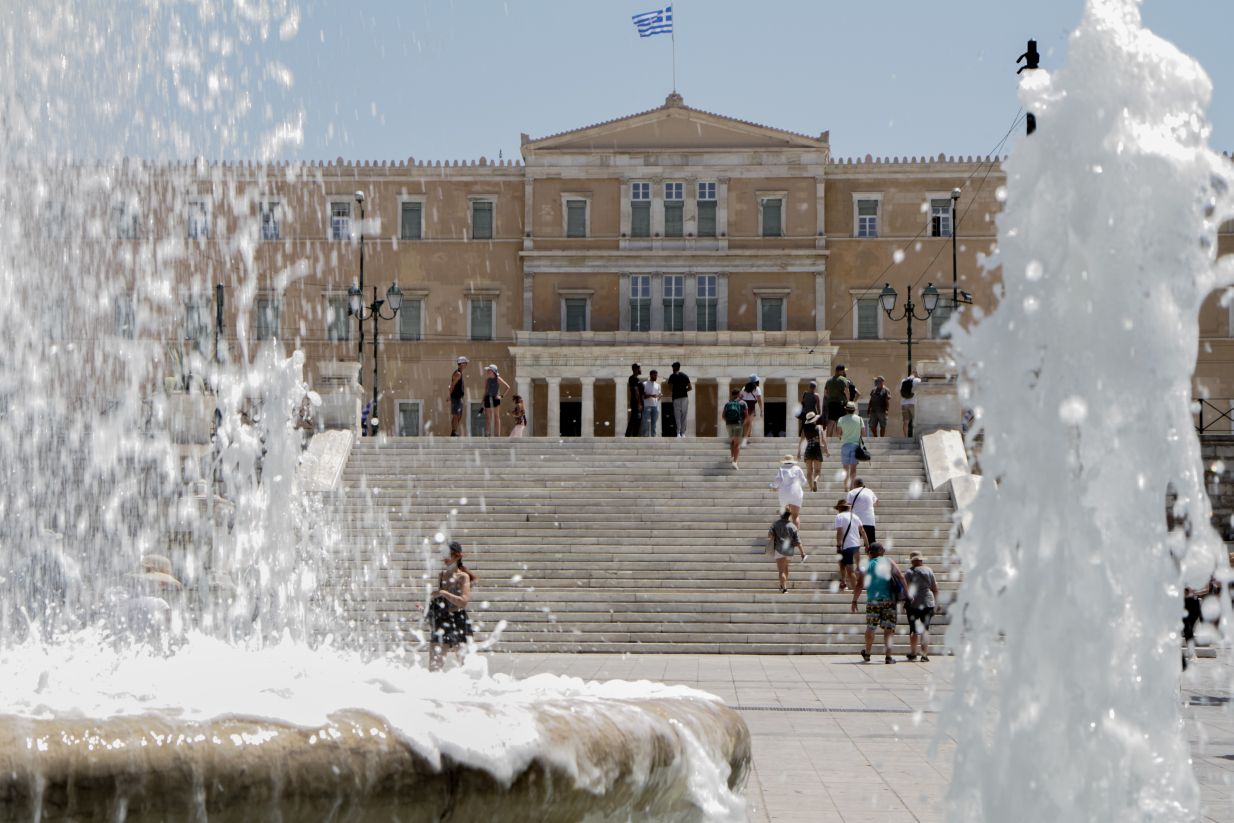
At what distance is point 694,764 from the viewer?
4.46m

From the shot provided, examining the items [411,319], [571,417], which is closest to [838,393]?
[571,417]

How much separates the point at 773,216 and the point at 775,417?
252 inches

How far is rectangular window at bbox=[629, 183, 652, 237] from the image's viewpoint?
47875mm

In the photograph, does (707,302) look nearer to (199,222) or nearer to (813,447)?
(199,222)

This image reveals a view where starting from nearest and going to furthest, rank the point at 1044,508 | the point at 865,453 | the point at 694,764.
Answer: the point at 694,764 < the point at 1044,508 < the point at 865,453

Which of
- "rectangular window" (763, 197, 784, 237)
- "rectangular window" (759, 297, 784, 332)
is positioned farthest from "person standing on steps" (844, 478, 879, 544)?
"rectangular window" (763, 197, 784, 237)

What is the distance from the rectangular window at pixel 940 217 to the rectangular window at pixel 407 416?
641 inches

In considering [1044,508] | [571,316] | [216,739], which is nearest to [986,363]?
[1044,508]

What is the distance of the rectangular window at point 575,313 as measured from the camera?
47750 millimetres

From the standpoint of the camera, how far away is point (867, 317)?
46.8 meters

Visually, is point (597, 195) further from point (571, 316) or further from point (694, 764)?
point (694, 764)

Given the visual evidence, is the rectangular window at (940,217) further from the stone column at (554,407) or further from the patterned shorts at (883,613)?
the patterned shorts at (883,613)

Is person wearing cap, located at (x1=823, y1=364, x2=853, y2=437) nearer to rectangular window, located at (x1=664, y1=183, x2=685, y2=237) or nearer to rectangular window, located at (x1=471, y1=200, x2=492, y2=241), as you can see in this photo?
rectangular window, located at (x1=664, y1=183, x2=685, y2=237)

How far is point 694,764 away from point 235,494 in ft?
56.9
